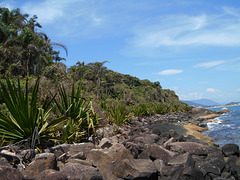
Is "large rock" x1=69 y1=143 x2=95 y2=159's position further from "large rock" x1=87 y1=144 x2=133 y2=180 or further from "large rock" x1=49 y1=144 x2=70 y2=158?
"large rock" x1=87 y1=144 x2=133 y2=180

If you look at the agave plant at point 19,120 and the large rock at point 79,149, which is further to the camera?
the large rock at point 79,149

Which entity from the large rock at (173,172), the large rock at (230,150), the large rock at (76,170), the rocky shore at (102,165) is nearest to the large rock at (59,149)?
the rocky shore at (102,165)

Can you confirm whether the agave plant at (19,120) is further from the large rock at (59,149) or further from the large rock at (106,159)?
the large rock at (106,159)

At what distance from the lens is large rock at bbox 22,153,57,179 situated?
4242 millimetres

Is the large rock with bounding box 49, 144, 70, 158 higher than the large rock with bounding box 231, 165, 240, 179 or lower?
higher

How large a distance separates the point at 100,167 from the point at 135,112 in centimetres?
1869

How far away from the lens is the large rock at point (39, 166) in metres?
4.24

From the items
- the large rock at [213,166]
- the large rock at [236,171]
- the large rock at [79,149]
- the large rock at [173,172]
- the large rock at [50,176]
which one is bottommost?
the large rock at [236,171]

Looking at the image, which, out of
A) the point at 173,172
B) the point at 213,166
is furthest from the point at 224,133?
the point at 173,172

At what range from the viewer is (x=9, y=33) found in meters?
24.9

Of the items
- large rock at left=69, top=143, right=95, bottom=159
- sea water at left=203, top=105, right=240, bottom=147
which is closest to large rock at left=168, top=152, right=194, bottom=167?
large rock at left=69, top=143, right=95, bottom=159

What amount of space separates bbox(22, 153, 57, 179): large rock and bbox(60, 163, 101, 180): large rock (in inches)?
12.8

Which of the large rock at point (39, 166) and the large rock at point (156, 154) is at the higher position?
the large rock at point (39, 166)

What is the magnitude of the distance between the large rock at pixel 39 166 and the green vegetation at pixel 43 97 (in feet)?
2.28
